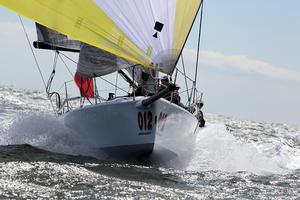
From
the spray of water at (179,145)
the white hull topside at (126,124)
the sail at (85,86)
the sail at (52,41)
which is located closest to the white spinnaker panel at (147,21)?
the white hull topside at (126,124)

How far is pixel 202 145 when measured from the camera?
11.8 m

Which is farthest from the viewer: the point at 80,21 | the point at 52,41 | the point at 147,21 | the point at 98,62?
the point at 52,41

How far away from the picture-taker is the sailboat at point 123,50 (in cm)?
753

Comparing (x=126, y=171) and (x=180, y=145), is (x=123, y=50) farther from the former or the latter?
(x=180, y=145)

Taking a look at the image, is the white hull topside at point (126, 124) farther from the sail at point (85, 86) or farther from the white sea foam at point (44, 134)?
the sail at point (85, 86)

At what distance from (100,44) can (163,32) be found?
4.95 feet

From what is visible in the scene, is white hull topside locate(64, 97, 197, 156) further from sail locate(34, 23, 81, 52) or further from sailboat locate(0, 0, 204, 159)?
sail locate(34, 23, 81, 52)

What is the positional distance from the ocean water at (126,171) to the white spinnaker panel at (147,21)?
149cm

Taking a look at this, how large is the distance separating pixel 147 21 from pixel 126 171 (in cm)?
227

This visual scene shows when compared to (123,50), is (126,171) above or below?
below

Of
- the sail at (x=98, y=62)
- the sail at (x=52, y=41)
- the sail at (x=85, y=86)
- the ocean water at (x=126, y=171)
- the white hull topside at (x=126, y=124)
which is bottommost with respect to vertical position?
the ocean water at (x=126, y=171)

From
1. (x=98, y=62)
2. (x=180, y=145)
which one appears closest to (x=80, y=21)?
(x=98, y=62)

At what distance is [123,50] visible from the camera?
7891 millimetres

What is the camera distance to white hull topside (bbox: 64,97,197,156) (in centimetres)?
873
